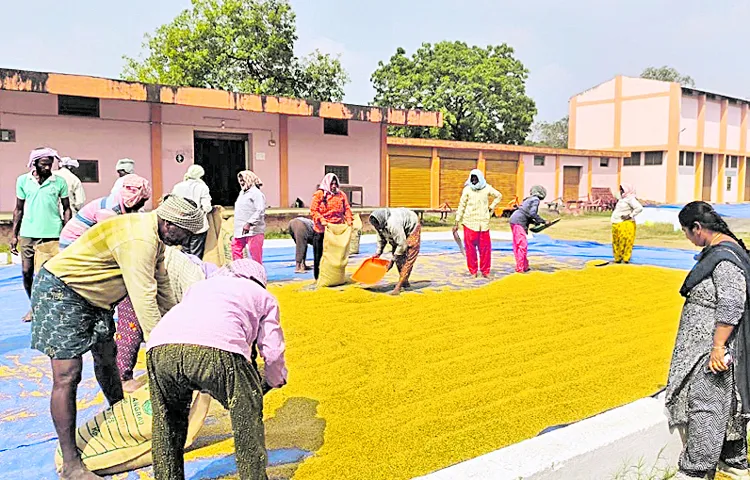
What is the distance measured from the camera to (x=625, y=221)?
10453mm

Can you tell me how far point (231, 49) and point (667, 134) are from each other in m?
20.5

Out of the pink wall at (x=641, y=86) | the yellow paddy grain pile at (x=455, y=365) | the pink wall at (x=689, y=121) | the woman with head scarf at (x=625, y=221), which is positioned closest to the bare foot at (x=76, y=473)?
the yellow paddy grain pile at (x=455, y=365)

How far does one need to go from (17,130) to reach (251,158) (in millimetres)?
5093

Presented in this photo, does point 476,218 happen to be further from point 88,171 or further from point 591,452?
point 88,171

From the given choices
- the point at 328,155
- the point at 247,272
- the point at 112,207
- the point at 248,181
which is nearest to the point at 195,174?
the point at 248,181

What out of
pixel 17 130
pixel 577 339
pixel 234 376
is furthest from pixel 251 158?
pixel 234 376

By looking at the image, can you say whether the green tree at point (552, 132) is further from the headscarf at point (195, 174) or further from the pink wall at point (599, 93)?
the headscarf at point (195, 174)

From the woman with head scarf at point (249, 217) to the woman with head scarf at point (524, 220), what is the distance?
3671 mm

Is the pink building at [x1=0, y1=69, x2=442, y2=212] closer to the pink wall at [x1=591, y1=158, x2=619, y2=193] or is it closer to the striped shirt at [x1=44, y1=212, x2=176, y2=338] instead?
the striped shirt at [x1=44, y1=212, x2=176, y2=338]

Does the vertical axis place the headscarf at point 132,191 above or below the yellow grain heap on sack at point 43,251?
above

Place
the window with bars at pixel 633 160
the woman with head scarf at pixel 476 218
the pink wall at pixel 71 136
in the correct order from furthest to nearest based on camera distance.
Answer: the window with bars at pixel 633 160
the pink wall at pixel 71 136
the woman with head scarf at pixel 476 218

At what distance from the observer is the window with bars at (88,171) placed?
1341cm

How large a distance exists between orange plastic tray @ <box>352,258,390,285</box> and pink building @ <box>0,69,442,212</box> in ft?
25.0

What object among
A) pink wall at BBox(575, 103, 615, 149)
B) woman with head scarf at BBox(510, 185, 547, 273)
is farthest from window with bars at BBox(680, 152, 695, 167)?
woman with head scarf at BBox(510, 185, 547, 273)
